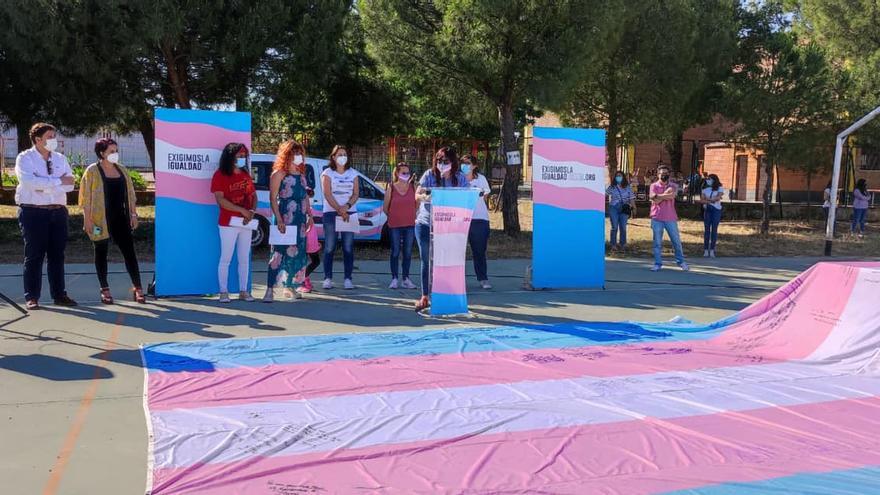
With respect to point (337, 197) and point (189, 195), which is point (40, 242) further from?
point (337, 197)

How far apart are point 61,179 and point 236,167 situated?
185 cm

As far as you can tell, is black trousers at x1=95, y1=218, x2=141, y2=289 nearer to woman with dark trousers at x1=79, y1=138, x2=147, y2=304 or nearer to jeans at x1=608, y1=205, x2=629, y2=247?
woman with dark trousers at x1=79, y1=138, x2=147, y2=304

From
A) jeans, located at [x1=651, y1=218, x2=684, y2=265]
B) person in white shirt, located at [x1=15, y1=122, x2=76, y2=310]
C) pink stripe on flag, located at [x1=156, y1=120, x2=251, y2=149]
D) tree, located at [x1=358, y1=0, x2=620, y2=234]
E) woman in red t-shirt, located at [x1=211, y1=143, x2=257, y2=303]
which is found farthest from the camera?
tree, located at [x1=358, y1=0, x2=620, y2=234]

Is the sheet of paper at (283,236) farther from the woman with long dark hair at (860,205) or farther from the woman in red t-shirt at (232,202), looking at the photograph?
the woman with long dark hair at (860,205)

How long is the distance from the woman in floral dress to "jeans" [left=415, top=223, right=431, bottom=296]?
1.45m

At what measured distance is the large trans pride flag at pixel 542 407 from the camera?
380cm

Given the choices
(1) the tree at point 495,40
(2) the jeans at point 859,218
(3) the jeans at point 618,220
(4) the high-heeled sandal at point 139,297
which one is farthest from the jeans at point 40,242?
(2) the jeans at point 859,218

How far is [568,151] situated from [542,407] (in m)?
5.71

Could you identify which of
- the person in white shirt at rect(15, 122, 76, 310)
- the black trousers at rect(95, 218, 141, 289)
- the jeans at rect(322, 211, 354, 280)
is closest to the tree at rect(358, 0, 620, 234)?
the jeans at rect(322, 211, 354, 280)

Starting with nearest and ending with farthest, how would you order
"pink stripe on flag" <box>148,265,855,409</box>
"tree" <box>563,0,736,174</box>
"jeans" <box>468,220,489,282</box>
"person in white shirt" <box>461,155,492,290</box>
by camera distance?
"pink stripe on flag" <box>148,265,855,409</box>, "person in white shirt" <box>461,155,492,290</box>, "jeans" <box>468,220,489,282</box>, "tree" <box>563,0,736,174</box>

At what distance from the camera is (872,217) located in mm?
25188

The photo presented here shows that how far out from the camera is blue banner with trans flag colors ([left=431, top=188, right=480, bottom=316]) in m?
7.93

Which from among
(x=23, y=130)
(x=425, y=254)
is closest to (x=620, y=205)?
(x=425, y=254)

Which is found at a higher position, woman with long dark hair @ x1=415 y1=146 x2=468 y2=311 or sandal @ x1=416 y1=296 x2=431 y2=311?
woman with long dark hair @ x1=415 y1=146 x2=468 y2=311
